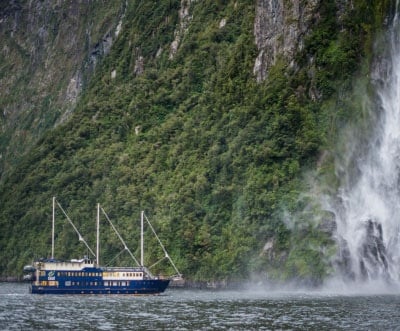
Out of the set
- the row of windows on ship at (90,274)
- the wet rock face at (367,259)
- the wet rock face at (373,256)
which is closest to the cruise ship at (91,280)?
the row of windows on ship at (90,274)

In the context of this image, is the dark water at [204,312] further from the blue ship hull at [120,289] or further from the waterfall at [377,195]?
the waterfall at [377,195]

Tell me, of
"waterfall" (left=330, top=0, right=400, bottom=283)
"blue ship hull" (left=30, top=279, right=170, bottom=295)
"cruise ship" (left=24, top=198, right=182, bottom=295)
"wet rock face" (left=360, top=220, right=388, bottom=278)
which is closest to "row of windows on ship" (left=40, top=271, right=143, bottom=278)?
"cruise ship" (left=24, top=198, right=182, bottom=295)

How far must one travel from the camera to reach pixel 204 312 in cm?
12069

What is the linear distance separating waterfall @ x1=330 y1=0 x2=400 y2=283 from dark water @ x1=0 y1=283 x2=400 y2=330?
14815 millimetres

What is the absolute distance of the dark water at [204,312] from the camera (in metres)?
105

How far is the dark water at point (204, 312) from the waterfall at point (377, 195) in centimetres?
1482

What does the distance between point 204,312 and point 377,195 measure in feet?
199

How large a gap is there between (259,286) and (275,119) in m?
32.0

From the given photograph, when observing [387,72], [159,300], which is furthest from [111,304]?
[387,72]

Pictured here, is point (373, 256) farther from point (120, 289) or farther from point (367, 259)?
point (120, 289)

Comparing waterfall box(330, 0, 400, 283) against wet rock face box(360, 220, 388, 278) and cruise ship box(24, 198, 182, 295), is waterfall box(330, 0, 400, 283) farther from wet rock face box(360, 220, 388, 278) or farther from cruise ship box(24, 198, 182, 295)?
cruise ship box(24, 198, 182, 295)

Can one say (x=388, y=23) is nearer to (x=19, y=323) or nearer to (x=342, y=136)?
(x=342, y=136)

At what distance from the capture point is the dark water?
105 meters

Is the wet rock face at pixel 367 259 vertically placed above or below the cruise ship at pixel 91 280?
above
